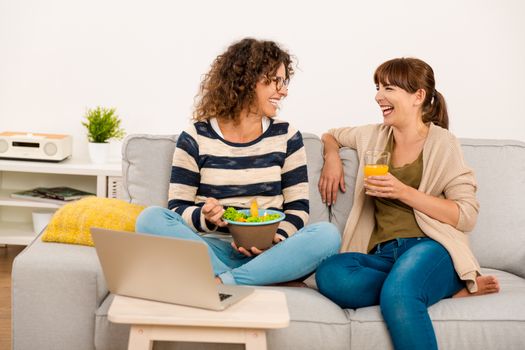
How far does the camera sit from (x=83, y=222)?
252 cm

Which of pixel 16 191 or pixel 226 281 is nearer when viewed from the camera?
pixel 226 281

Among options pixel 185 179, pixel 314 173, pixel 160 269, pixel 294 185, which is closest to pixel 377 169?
pixel 294 185

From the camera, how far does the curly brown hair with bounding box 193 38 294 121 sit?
2.77 metres

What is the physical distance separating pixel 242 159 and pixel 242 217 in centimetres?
34

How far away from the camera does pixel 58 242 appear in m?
2.52

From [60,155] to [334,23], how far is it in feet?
5.52

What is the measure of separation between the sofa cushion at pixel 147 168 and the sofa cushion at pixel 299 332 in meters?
0.60

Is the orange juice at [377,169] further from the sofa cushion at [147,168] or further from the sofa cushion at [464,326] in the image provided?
the sofa cushion at [147,168]

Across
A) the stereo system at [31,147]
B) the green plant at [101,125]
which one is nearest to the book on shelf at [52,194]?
the stereo system at [31,147]

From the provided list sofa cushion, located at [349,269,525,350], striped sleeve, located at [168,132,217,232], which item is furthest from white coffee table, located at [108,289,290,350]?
striped sleeve, located at [168,132,217,232]

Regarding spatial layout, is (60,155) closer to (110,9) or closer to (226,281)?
(110,9)

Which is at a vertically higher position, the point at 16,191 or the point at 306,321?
the point at 306,321

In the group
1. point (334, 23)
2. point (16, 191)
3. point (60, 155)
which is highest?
point (334, 23)

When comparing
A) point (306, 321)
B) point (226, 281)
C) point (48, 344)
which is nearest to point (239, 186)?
point (226, 281)
